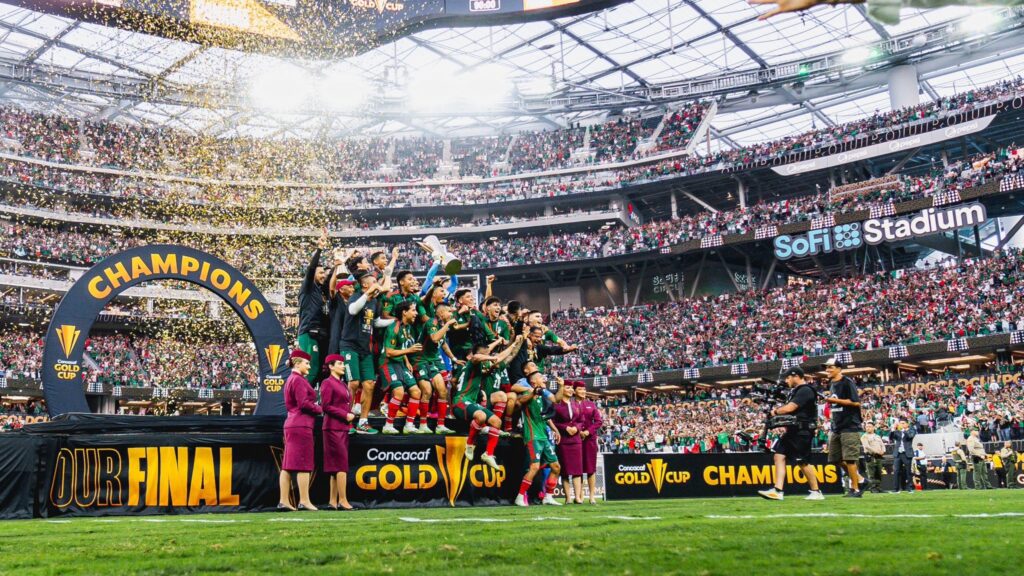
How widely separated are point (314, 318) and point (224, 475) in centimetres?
236

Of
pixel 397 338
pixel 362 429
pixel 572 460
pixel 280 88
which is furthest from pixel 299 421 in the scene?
pixel 280 88

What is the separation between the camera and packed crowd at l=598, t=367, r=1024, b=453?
2664cm

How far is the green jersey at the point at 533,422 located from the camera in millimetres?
11000

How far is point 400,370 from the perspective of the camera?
433 inches

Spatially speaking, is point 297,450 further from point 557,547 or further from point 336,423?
point 557,547

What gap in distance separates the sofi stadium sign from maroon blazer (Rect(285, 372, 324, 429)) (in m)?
36.0

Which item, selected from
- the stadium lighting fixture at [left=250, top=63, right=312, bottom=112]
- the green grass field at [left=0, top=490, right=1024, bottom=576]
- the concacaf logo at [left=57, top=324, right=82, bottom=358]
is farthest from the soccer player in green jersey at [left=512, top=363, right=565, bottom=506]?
the stadium lighting fixture at [left=250, top=63, right=312, bottom=112]

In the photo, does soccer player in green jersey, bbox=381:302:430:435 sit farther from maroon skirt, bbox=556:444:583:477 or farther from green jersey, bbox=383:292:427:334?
maroon skirt, bbox=556:444:583:477

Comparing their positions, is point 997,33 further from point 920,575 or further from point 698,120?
point 920,575

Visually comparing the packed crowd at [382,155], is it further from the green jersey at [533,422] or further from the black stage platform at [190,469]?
the black stage platform at [190,469]

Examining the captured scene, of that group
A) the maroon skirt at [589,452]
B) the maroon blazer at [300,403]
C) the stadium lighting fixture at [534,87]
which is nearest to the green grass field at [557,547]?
the maroon blazer at [300,403]

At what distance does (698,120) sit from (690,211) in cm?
575

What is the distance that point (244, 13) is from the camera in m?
34.9

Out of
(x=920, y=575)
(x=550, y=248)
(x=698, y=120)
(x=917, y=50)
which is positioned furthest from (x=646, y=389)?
(x=920, y=575)
